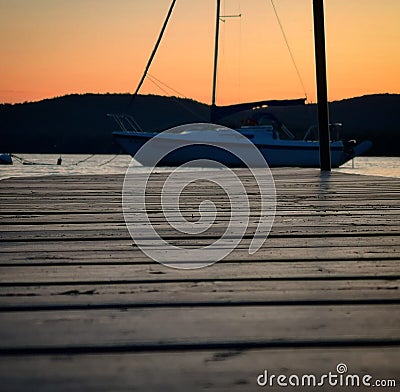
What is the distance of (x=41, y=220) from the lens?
282 centimetres

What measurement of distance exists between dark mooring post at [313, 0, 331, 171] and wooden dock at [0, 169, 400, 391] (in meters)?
4.24

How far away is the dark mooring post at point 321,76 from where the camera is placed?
260 inches

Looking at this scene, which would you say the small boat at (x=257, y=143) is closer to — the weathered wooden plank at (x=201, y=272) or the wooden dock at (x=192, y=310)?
the wooden dock at (x=192, y=310)

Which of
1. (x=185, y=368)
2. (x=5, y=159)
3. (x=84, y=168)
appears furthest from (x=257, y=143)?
(x=185, y=368)

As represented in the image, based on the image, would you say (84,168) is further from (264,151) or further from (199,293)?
(199,293)

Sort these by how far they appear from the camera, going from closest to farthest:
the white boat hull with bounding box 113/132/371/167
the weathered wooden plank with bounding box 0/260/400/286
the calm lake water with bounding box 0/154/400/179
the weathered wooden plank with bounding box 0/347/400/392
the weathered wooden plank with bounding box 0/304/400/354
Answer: the weathered wooden plank with bounding box 0/347/400/392 → the weathered wooden plank with bounding box 0/304/400/354 → the weathered wooden plank with bounding box 0/260/400/286 → the white boat hull with bounding box 113/132/371/167 → the calm lake water with bounding box 0/154/400/179

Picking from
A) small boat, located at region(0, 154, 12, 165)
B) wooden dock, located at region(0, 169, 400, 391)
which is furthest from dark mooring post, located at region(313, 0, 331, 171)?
small boat, located at region(0, 154, 12, 165)

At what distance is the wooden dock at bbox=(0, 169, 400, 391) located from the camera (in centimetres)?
105

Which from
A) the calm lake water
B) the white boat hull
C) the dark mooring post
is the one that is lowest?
the calm lake water

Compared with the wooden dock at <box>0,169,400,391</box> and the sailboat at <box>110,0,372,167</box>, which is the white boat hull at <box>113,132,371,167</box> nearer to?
Answer: the sailboat at <box>110,0,372,167</box>

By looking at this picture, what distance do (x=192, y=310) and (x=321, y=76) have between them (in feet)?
18.3

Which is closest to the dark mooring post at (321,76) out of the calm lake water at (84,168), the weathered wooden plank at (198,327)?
the weathered wooden plank at (198,327)

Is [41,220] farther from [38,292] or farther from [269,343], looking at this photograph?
[269,343]

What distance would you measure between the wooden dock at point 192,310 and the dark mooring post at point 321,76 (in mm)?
4238
